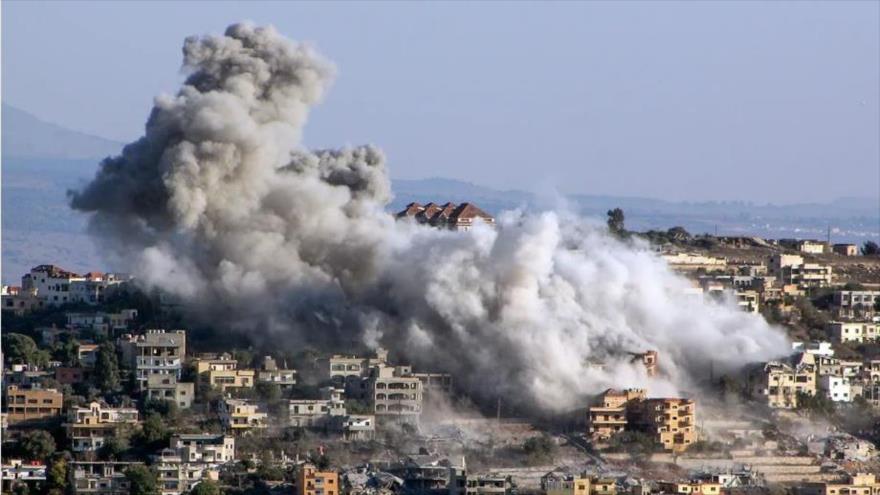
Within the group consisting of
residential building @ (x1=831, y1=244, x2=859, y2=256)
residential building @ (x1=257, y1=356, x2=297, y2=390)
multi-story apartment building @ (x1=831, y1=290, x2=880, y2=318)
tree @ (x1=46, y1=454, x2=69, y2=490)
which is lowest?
tree @ (x1=46, y1=454, x2=69, y2=490)

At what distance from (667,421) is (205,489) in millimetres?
8288

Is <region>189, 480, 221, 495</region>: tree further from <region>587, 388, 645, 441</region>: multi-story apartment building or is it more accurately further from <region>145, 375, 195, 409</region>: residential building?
<region>587, 388, 645, 441</region>: multi-story apartment building

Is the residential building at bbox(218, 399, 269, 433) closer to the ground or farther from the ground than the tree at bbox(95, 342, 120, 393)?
closer to the ground

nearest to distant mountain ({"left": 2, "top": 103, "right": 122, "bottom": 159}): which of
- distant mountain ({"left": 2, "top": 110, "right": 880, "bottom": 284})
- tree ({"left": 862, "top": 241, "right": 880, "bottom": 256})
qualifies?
distant mountain ({"left": 2, "top": 110, "right": 880, "bottom": 284})

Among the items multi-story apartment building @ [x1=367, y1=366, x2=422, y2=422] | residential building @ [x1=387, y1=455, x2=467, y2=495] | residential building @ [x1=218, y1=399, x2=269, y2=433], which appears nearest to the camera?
residential building @ [x1=387, y1=455, x2=467, y2=495]

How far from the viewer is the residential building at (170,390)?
161 ft

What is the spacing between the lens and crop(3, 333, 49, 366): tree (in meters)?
51.2

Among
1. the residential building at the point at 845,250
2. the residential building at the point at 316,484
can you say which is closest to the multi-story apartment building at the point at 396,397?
the residential building at the point at 316,484

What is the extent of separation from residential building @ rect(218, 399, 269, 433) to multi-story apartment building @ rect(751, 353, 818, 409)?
28.5ft

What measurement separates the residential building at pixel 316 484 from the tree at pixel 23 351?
8176 millimetres

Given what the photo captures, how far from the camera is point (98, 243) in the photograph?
56656 mm

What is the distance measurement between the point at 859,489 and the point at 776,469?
187 cm

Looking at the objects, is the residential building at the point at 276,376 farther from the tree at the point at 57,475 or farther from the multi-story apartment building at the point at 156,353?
the tree at the point at 57,475

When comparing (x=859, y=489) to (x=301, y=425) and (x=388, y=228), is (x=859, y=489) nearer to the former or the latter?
(x=301, y=425)
